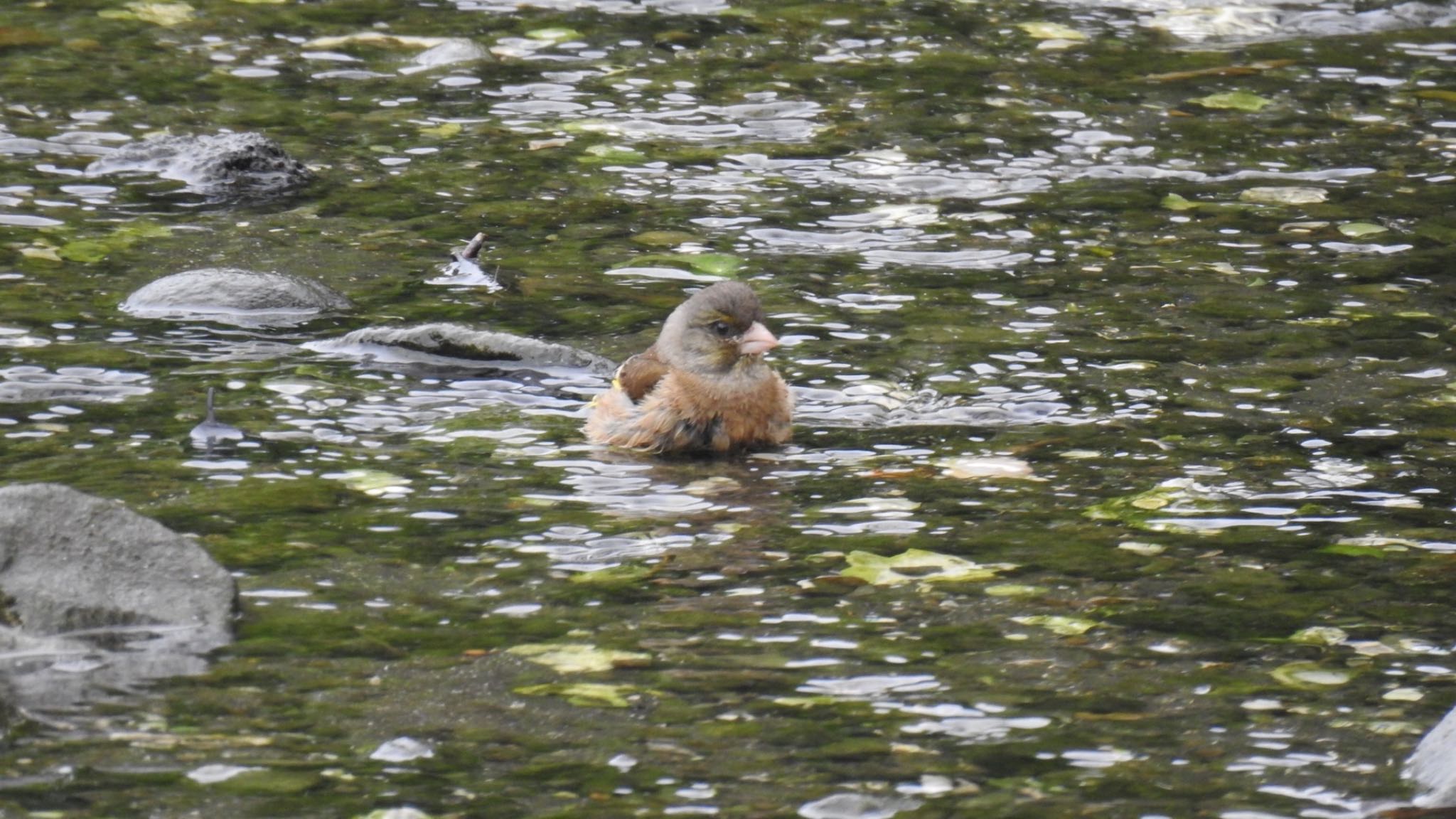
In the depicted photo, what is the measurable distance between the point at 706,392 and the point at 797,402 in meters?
0.69

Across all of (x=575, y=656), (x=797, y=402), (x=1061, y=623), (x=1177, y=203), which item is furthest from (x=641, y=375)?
(x=1177, y=203)

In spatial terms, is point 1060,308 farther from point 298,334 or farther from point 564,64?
point 564,64

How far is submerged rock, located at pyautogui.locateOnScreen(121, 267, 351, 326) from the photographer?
8852 millimetres

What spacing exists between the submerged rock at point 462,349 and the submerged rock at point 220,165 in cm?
268

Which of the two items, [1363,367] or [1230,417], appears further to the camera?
[1363,367]

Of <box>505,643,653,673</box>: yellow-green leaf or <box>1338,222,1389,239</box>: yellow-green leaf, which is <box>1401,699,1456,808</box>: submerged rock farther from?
<box>1338,222,1389,239</box>: yellow-green leaf

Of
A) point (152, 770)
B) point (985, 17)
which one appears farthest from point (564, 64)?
point (152, 770)

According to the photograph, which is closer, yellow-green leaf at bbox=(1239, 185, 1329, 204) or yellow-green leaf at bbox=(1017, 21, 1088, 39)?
yellow-green leaf at bbox=(1239, 185, 1329, 204)

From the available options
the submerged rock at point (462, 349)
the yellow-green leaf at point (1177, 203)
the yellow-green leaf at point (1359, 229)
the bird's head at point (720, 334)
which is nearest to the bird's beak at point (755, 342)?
the bird's head at point (720, 334)

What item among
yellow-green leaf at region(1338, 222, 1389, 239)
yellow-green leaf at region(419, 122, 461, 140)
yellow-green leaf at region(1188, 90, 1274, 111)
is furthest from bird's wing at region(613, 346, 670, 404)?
yellow-green leaf at region(1188, 90, 1274, 111)

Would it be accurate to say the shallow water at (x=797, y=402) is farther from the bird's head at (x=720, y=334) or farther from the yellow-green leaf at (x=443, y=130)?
the bird's head at (x=720, y=334)

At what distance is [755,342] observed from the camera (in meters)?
7.56

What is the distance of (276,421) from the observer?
7.52 meters

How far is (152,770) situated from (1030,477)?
3375 millimetres
